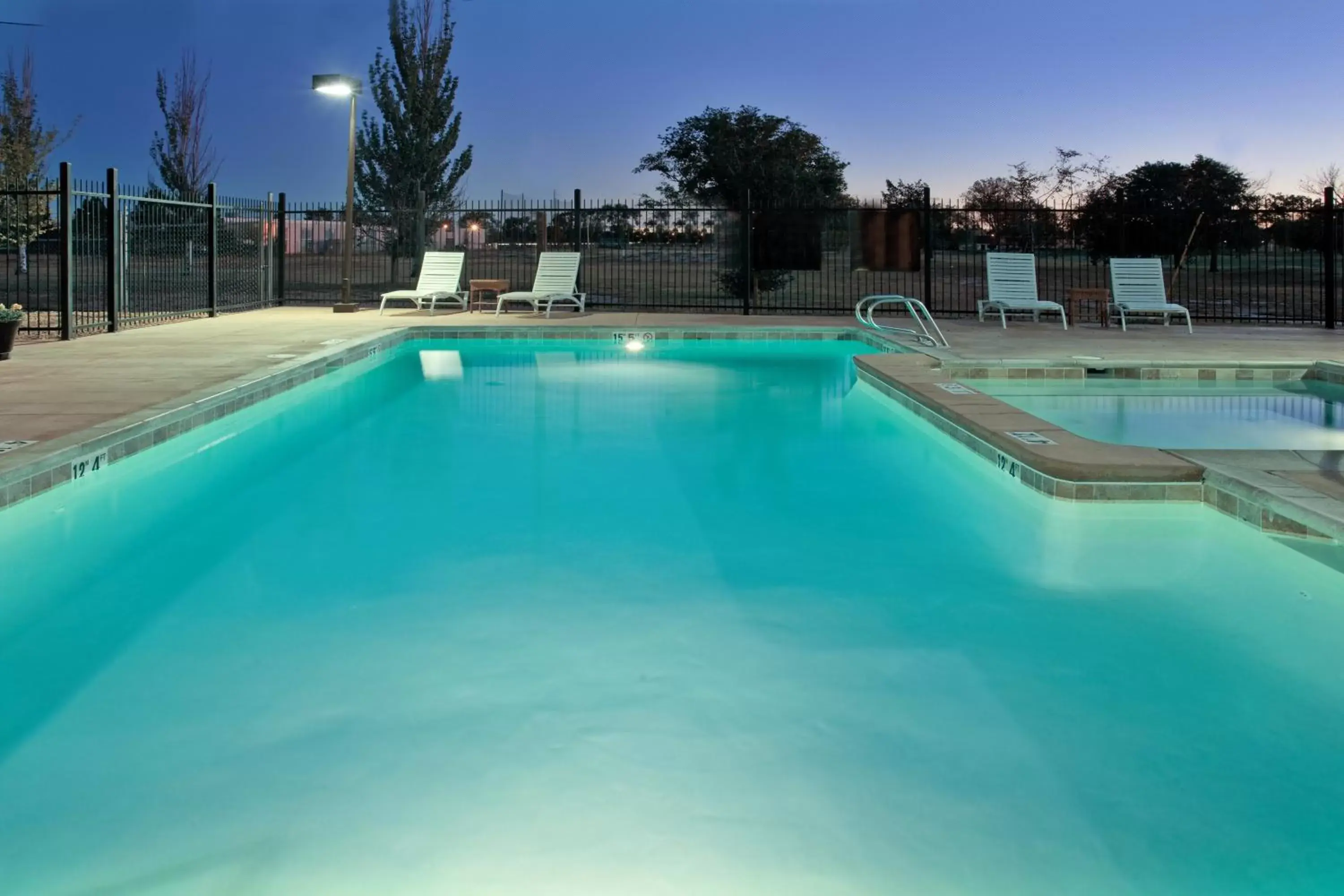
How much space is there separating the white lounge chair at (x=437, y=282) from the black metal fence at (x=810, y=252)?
0.89 metres

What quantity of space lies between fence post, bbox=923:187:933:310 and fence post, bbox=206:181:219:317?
8.70 metres

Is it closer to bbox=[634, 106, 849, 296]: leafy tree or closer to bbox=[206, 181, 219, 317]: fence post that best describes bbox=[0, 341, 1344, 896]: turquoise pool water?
bbox=[206, 181, 219, 317]: fence post

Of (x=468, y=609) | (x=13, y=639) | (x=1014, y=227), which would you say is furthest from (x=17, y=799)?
(x=1014, y=227)

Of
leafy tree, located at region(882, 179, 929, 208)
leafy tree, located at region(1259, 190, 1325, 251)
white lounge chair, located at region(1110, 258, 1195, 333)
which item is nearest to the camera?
white lounge chair, located at region(1110, 258, 1195, 333)

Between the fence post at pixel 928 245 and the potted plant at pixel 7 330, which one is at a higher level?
the fence post at pixel 928 245

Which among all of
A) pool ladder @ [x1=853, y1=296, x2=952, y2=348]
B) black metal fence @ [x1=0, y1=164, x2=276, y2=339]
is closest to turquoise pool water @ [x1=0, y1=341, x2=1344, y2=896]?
pool ladder @ [x1=853, y1=296, x2=952, y2=348]

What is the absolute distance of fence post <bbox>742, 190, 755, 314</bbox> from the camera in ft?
50.5

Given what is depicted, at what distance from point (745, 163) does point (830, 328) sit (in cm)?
1645

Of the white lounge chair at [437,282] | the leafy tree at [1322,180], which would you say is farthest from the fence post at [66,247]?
the leafy tree at [1322,180]

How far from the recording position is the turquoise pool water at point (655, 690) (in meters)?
2.31

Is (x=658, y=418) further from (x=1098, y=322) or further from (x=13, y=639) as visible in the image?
(x=1098, y=322)

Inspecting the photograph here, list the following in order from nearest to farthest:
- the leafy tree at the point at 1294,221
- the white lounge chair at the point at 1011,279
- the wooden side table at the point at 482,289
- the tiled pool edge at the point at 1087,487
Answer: the tiled pool edge at the point at 1087,487 → the white lounge chair at the point at 1011,279 → the leafy tree at the point at 1294,221 → the wooden side table at the point at 482,289

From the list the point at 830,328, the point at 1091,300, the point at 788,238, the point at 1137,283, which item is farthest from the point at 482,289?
the point at 1137,283

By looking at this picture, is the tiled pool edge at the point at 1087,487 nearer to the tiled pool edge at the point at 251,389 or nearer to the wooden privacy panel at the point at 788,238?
the tiled pool edge at the point at 251,389
